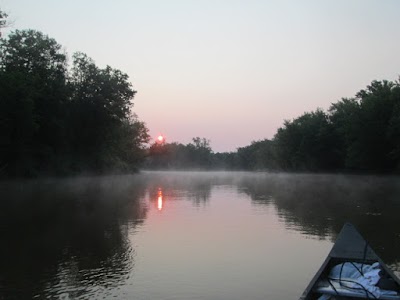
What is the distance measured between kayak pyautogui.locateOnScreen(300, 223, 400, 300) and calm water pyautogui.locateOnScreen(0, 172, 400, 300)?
1.14 meters

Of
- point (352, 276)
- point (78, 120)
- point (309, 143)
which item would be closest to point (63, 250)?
point (352, 276)

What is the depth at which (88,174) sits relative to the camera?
225 ft

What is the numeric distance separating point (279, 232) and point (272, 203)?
11.6 metres

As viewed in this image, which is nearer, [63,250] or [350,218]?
[63,250]

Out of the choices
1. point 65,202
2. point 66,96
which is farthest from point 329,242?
point 66,96

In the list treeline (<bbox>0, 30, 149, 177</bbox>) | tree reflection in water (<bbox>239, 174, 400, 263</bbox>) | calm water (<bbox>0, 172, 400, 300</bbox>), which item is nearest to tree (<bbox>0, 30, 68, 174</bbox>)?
treeline (<bbox>0, 30, 149, 177</bbox>)

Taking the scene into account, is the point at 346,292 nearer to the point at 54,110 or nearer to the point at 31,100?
the point at 31,100

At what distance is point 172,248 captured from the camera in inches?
566

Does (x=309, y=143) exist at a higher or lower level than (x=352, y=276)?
higher

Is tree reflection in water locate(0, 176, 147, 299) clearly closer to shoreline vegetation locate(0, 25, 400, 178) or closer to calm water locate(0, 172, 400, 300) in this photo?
calm water locate(0, 172, 400, 300)

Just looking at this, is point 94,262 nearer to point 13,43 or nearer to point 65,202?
point 65,202

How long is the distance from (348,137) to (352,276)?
63.9 m

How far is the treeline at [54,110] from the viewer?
46.5 metres

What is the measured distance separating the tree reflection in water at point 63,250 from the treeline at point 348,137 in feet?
152
